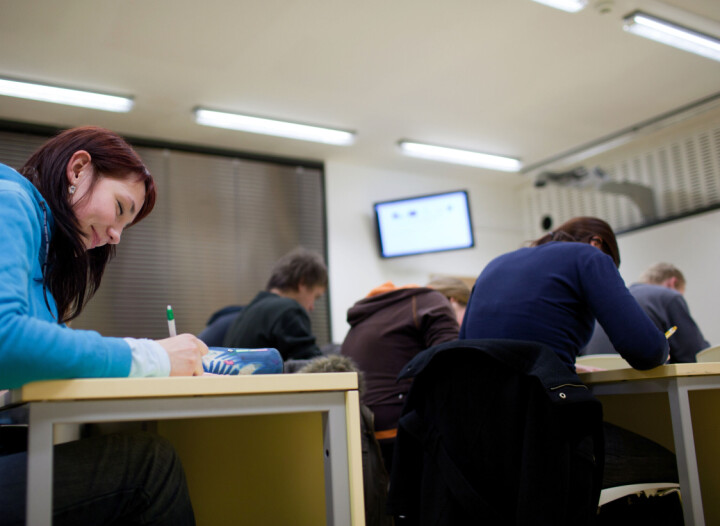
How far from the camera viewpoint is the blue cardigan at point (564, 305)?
1.54 m

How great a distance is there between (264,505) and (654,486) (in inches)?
35.6

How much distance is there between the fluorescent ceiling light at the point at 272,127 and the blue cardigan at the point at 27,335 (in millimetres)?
3305

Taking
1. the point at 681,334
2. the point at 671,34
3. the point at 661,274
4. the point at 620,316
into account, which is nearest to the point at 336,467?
the point at 620,316

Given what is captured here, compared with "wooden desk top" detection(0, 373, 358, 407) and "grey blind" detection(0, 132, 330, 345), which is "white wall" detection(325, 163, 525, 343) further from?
"wooden desk top" detection(0, 373, 358, 407)

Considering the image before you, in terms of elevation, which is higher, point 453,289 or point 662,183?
point 662,183

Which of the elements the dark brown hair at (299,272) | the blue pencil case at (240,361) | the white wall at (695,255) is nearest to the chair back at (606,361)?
the dark brown hair at (299,272)

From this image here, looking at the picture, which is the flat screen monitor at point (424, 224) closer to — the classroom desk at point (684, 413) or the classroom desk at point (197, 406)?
the classroom desk at point (684, 413)

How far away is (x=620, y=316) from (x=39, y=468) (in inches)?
50.1

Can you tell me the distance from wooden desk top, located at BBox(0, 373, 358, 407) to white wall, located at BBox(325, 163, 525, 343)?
4.00 metres

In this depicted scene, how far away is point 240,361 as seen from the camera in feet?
3.73

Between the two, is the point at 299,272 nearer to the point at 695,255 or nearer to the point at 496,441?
the point at 496,441

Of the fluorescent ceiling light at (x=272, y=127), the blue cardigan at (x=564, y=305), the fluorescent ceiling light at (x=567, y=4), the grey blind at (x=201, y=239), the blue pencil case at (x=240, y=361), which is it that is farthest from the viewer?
the grey blind at (x=201, y=239)

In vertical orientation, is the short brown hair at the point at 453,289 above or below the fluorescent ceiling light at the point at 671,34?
below

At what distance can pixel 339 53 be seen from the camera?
359 cm
